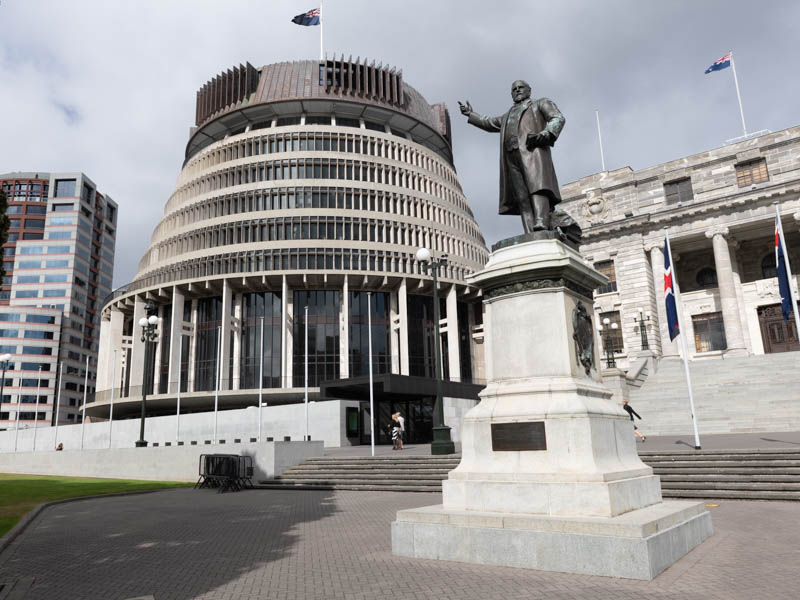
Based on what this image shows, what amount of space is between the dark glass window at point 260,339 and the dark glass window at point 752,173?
4429cm

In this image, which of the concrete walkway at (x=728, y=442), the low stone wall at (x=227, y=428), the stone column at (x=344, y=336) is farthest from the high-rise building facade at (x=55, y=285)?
the concrete walkway at (x=728, y=442)

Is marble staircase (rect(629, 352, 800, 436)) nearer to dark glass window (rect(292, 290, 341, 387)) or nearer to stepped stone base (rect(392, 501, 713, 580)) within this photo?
stepped stone base (rect(392, 501, 713, 580))

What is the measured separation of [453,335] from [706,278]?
24324 millimetres

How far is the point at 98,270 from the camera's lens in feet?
425

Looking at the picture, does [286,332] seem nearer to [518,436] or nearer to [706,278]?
[706,278]

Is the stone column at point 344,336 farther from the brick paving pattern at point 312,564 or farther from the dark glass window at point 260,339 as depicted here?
the brick paving pattern at point 312,564

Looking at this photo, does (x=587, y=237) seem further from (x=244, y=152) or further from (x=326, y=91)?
(x=244, y=152)

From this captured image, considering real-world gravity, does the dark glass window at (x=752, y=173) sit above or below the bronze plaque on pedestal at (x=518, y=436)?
above

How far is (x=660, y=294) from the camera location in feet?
163

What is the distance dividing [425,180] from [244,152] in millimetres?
21322

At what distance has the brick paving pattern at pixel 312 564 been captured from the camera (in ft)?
20.5

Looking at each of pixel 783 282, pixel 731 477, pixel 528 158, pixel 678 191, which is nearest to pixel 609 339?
pixel 678 191

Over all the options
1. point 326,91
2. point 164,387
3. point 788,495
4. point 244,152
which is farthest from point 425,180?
point 788,495

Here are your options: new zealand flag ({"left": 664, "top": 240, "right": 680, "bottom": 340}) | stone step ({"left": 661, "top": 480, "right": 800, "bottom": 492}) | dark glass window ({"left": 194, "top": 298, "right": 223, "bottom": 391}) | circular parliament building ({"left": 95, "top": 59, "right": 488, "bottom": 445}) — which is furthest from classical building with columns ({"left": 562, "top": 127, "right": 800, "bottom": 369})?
dark glass window ({"left": 194, "top": 298, "right": 223, "bottom": 391})
